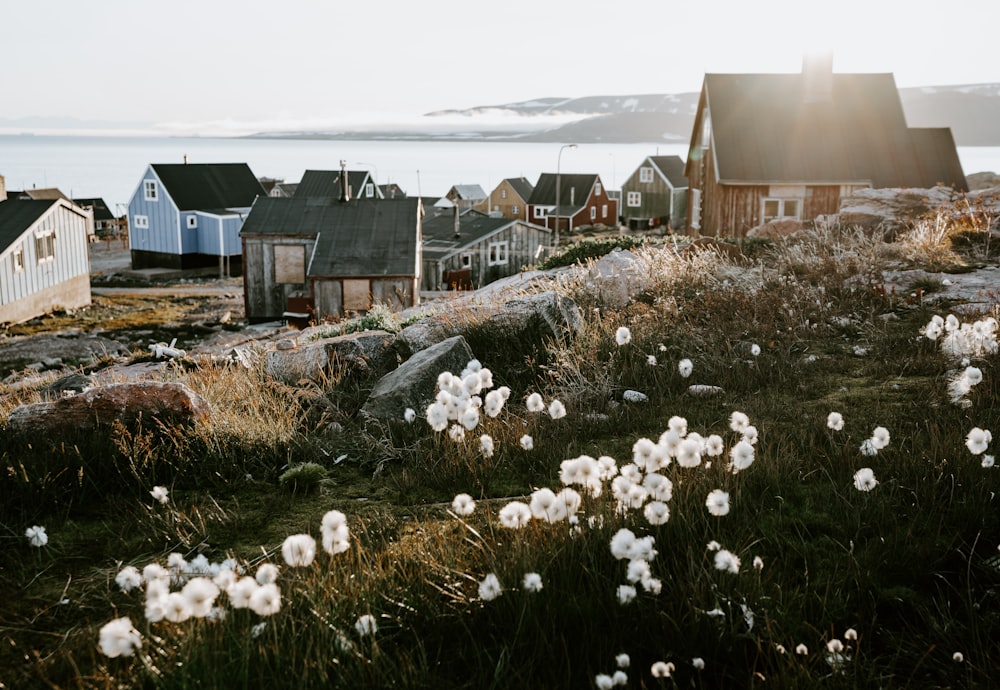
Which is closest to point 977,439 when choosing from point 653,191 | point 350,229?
point 350,229

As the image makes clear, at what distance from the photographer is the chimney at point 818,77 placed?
30750 millimetres

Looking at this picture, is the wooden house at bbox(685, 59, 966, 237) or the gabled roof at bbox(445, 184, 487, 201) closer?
the wooden house at bbox(685, 59, 966, 237)

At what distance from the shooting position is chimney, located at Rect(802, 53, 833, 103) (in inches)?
1211

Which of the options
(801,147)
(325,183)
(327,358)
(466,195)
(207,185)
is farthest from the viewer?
(466,195)

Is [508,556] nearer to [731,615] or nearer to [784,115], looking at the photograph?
[731,615]

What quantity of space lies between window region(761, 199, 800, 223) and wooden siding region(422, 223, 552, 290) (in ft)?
61.2

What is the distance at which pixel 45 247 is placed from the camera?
117 feet

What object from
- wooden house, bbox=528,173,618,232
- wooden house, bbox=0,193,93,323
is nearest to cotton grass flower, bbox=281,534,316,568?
wooden house, bbox=0,193,93,323

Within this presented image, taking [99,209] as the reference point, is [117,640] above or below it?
below

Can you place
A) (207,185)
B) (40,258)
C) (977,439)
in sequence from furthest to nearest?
(207,185) < (40,258) < (977,439)

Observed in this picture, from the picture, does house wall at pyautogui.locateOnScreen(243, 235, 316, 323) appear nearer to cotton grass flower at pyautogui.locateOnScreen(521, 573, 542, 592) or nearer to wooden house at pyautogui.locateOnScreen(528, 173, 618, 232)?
cotton grass flower at pyautogui.locateOnScreen(521, 573, 542, 592)

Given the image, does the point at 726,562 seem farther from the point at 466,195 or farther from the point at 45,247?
the point at 466,195

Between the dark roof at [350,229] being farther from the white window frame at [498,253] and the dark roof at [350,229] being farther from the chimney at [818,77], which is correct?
the chimney at [818,77]

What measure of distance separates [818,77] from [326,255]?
823 inches
